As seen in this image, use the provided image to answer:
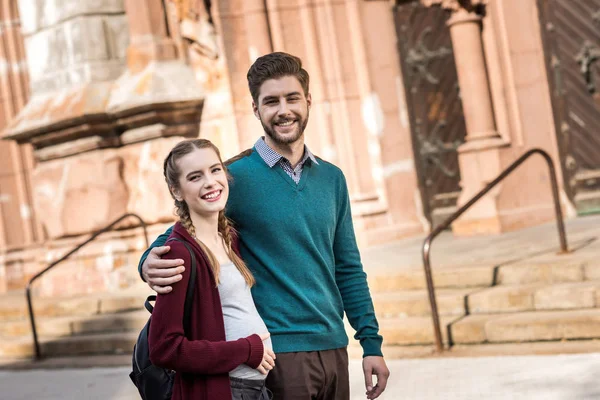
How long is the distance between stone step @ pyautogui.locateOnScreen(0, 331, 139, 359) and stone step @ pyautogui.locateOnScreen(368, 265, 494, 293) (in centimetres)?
228

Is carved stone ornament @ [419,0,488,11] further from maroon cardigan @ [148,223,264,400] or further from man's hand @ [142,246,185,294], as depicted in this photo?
man's hand @ [142,246,185,294]

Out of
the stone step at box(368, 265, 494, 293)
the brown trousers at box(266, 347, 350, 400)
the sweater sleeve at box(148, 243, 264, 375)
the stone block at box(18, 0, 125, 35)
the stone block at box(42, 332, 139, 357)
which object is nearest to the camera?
the sweater sleeve at box(148, 243, 264, 375)

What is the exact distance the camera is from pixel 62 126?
33.9 ft

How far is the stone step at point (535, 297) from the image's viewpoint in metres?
6.31

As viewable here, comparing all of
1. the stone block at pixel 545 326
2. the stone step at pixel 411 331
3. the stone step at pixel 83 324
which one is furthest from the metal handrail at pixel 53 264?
the stone block at pixel 545 326

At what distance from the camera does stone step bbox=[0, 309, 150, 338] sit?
8.86 metres

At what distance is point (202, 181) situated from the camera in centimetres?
249

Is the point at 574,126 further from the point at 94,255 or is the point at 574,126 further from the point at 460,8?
the point at 94,255

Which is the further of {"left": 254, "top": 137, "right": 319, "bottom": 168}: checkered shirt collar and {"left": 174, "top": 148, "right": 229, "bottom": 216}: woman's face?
{"left": 254, "top": 137, "right": 319, "bottom": 168}: checkered shirt collar

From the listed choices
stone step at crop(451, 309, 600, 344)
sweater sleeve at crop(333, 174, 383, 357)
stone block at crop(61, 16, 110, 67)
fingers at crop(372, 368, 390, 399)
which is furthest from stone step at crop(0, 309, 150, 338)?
fingers at crop(372, 368, 390, 399)

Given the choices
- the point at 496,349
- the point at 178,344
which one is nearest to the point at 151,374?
the point at 178,344

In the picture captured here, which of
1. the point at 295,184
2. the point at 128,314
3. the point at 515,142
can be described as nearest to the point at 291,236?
the point at 295,184

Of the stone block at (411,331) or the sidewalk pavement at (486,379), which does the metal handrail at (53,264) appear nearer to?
the sidewalk pavement at (486,379)

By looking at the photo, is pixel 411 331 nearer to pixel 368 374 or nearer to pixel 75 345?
pixel 75 345
